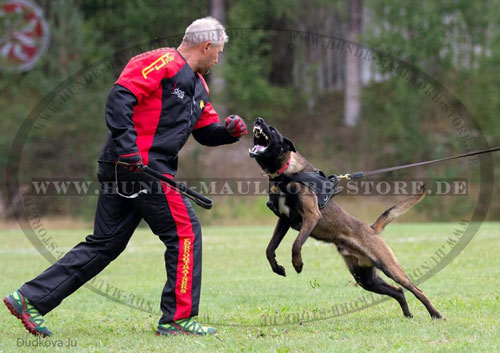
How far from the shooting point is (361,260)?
15.1ft

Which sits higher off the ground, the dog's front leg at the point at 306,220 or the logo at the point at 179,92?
the logo at the point at 179,92

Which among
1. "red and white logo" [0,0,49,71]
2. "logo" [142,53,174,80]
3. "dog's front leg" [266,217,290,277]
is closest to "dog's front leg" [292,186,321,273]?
"dog's front leg" [266,217,290,277]

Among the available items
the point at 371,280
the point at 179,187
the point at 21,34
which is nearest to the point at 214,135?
the point at 179,187

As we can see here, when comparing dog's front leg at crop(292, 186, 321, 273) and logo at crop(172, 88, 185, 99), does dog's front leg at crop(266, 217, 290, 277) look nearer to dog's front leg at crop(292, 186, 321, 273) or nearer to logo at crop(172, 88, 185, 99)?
dog's front leg at crop(292, 186, 321, 273)

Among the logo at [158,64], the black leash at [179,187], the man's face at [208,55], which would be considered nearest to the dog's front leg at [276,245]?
the black leash at [179,187]

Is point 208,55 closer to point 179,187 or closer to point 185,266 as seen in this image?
point 179,187

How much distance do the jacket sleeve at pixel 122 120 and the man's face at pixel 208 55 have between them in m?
0.54

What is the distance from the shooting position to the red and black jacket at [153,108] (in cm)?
357

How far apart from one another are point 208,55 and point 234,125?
0.50m

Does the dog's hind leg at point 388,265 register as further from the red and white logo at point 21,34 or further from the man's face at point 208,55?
the red and white logo at point 21,34

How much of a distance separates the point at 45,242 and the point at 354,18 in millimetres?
13580

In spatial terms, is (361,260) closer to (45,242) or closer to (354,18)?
(45,242)

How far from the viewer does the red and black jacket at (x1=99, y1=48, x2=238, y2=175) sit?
3.57m

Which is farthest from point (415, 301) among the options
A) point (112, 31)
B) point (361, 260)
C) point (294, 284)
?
point (112, 31)
